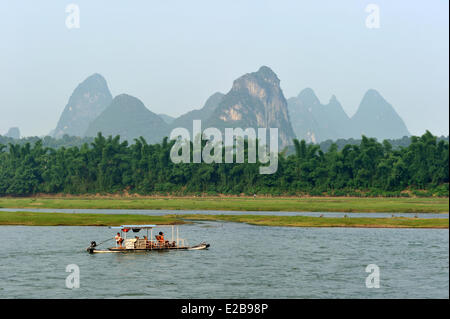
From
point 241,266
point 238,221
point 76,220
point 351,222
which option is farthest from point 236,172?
point 241,266

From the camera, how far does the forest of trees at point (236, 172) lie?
430 ft

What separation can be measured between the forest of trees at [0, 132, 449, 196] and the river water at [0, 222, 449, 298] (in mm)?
63955

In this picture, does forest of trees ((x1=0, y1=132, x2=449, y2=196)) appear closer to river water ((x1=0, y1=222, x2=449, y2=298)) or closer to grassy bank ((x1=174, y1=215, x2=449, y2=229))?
grassy bank ((x1=174, y1=215, x2=449, y2=229))

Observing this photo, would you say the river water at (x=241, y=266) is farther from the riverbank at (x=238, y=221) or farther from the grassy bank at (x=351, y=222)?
the riverbank at (x=238, y=221)

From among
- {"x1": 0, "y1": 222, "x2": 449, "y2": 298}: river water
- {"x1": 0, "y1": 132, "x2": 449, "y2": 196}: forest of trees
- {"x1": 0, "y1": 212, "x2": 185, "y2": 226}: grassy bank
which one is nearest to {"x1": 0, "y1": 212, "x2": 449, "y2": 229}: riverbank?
{"x1": 0, "y1": 212, "x2": 185, "y2": 226}: grassy bank

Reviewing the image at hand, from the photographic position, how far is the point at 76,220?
78062 millimetres

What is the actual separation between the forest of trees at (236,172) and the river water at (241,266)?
64.0 metres

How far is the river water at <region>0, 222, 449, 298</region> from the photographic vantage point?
37562mm

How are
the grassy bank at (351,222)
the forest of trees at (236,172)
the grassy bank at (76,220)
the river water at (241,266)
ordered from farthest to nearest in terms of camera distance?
the forest of trees at (236,172) → the grassy bank at (76,220) → the grassy bank at (351,222) → the river water at (241,266)

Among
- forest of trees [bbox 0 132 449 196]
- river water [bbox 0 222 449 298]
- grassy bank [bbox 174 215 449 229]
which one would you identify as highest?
forest of trees [bbox 0 132 449 196]

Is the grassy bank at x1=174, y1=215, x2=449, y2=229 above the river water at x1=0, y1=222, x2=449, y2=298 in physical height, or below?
above

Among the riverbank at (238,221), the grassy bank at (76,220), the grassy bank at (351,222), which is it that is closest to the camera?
the grassy bank at (351,222)

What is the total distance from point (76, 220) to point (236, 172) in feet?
249

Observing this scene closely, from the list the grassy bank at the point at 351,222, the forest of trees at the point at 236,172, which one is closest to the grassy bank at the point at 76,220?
the grassy bank at the point at 351,222
